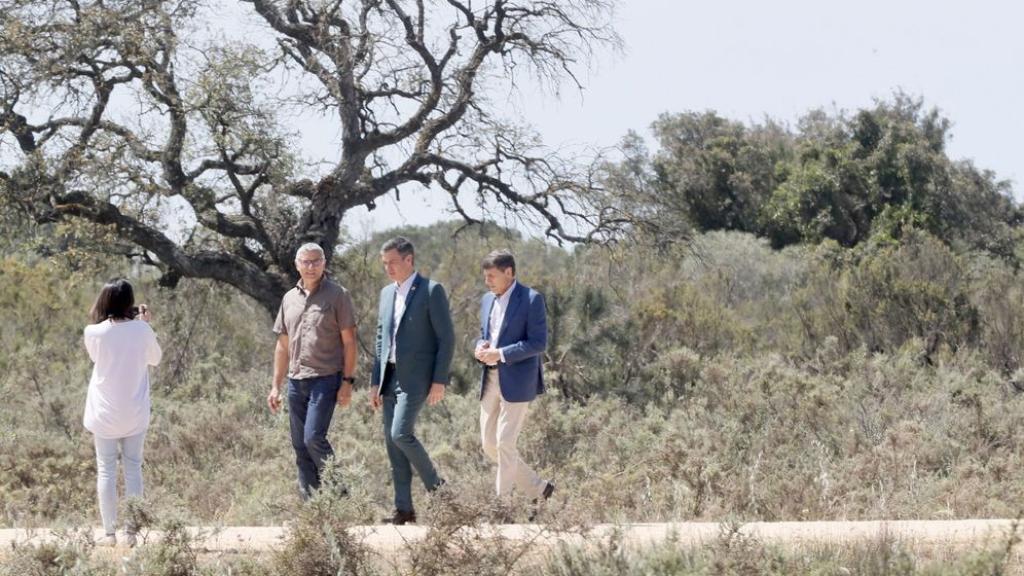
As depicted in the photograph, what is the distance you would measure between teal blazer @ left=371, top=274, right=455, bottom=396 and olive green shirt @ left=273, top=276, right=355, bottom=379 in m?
0.27

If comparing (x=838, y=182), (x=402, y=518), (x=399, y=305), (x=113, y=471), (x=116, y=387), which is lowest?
(x=402, y=518)

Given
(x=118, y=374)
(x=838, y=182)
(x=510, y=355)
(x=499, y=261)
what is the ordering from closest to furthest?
(x=118, y=374) < (x=510, y=355) < (x=499, y=261) < (x=838, y=182)

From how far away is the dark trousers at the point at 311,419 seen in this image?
8414 mm

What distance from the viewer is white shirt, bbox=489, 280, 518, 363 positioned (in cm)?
838

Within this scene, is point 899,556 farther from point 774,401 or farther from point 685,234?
point 685,234

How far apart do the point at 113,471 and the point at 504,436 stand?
7.48 feet

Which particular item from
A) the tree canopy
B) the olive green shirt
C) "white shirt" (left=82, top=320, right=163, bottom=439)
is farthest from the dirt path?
the tree canopy

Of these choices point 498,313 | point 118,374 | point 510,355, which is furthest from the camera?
point 498,313

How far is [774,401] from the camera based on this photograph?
44.8ft

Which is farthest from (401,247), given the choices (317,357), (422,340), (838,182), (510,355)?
(838,182)

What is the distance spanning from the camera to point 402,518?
8.45 m

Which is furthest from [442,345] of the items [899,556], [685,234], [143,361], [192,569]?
[685,234]

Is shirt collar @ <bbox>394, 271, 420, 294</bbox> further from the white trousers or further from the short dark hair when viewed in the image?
the white trousers

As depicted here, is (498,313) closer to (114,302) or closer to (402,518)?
(402,518)
